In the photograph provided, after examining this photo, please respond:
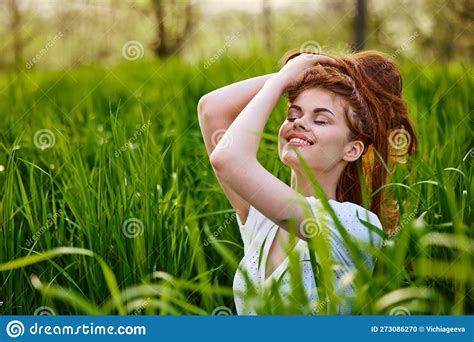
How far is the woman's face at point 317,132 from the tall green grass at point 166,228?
0.13 m

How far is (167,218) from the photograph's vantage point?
134cm

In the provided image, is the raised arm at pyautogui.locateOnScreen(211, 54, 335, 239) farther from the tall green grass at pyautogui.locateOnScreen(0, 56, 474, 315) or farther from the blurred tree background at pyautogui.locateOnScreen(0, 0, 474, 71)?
the blurred tree background at pyautogui.locateOnScreen(0, 0, 474, 71)

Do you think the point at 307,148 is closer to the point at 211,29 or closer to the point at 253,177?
the point at 253,177

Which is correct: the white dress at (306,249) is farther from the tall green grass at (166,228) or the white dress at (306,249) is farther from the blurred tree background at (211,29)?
the blurred tree background at (211,29)

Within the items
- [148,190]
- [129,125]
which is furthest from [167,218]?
[129,125]

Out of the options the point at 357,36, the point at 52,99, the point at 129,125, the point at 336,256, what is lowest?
the point at 336,256

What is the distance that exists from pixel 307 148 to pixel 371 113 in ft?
0.47

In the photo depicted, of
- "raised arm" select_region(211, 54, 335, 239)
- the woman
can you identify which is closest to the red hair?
the woman

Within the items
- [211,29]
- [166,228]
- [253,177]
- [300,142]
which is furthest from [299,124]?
[211,29]

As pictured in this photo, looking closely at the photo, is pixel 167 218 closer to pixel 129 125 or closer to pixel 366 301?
pixel 366 301

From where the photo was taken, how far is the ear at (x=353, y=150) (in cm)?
121

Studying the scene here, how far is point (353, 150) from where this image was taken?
122 centimetres

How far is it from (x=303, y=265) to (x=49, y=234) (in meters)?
0.48

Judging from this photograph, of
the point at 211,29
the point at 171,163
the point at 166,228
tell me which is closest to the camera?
the point at 166,228
